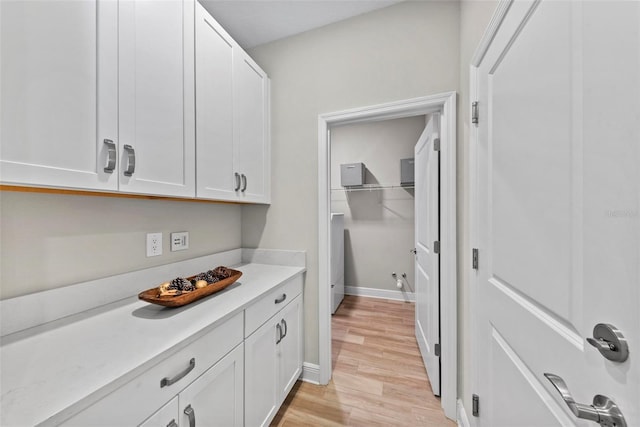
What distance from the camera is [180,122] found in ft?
3.87

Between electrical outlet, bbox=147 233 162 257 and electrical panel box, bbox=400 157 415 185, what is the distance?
2771 millimetres

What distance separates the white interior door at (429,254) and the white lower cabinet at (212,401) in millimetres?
1280

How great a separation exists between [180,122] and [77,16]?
1.49 ft

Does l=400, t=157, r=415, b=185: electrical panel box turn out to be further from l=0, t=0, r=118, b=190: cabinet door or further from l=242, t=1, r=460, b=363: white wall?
A: l=0, t=0, r=118, b=190: cabinet door

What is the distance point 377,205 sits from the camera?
3.47 meters

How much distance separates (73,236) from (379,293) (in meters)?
3.26

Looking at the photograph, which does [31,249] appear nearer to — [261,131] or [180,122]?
[180,122]

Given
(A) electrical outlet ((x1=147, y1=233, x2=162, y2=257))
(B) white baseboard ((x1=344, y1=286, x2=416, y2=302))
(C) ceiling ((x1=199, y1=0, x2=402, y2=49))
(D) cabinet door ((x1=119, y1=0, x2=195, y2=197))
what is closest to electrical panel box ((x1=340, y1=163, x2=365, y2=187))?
(B) white baseboard ((x1=344, y1=286, x2=416, y2=302))

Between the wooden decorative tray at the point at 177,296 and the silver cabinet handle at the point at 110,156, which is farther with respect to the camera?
the wooden decorative tray at the point at 177,296

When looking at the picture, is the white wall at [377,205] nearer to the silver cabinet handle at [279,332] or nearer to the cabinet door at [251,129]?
the cabinet door at [251,129]

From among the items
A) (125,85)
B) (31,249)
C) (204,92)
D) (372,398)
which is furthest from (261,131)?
(372,398)

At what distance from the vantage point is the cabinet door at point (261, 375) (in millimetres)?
1154

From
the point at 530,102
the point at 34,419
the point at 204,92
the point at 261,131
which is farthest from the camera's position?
the point at 261,131

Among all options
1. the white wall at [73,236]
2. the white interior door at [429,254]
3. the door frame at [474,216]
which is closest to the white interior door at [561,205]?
the door frame at [474,216]
